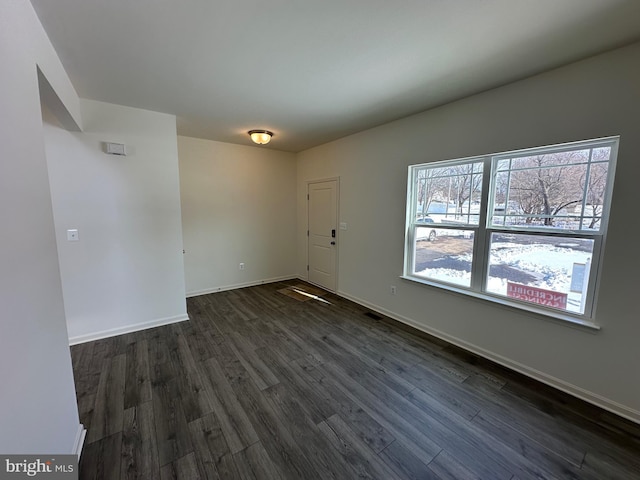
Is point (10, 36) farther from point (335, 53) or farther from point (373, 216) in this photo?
point (373, 216)

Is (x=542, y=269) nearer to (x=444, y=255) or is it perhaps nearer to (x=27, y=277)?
(x=444, y=255)

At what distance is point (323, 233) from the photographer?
4734 millimetres

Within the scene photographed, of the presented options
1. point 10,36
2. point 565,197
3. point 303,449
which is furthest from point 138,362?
point 565,197

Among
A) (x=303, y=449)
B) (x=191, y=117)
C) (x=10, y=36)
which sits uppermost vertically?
(x=191, y=117)

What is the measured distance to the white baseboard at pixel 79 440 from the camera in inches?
60.4

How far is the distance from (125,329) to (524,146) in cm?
465

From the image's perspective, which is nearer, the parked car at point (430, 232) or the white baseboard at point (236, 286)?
the parked car at point (430, 232)

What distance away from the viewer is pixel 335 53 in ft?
6.27

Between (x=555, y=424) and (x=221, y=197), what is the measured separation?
4765mm

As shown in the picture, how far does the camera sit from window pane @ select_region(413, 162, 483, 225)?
273cm

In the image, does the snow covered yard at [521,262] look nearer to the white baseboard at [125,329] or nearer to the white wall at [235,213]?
the white wall at [235,213]

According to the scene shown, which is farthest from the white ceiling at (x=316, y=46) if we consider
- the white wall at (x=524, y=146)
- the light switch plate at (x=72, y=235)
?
the light switch plate at (x=72, y=235)

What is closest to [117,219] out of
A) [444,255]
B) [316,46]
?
[316,46]

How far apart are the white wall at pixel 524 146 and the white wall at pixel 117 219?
8.89ft
